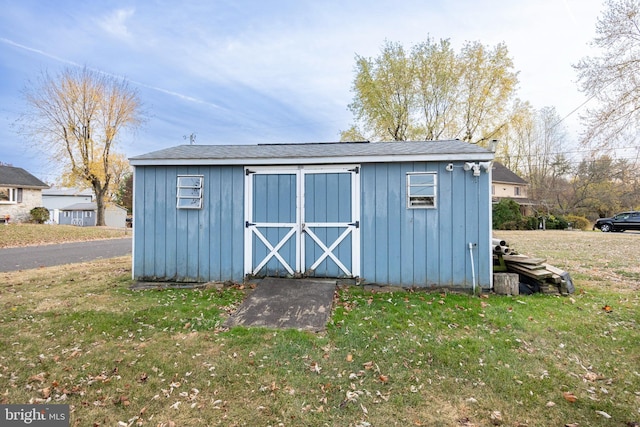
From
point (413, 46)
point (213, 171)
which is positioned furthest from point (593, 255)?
point (413, 46)

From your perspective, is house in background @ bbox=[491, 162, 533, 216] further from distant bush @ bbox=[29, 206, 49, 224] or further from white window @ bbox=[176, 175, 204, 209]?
distant bush @ bbox=[29, 206, 49, 224]

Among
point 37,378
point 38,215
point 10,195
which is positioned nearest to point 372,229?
point 37,378

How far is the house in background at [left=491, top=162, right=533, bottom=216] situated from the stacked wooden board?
27.9 m

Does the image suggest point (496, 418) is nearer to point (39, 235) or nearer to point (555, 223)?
point (39, 235)

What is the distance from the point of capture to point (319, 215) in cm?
650

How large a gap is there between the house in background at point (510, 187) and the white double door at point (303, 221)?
2999 cm

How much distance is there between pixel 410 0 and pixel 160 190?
34.7 feet

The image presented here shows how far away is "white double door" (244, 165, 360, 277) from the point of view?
21.1 feet

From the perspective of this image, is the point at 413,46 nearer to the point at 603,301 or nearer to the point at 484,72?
the point at 484,72

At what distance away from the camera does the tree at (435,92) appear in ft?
70.7

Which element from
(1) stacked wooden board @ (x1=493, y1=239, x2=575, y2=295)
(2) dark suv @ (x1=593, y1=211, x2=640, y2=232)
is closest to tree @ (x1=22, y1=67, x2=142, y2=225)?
(1) stacked wooden board @ (x1=493, y1=239, x2=575, y2=295)

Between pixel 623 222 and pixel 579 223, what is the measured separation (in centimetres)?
453

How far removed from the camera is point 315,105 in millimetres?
20828

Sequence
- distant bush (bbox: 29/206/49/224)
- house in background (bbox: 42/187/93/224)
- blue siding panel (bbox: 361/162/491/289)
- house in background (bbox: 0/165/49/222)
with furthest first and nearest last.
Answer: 1. house in background (bbox: 42/187/93/224)
2. distant bush (bbox: 29/206/49/224)
3. house in background (bbox: 0/165/49/222)
4. blue siding panel (bbox: 361/162/491/289)
